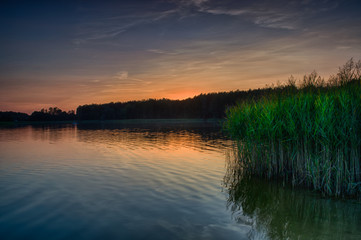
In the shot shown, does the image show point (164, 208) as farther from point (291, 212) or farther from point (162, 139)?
point (162, 139)

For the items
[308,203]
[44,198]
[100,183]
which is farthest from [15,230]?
[308,203]

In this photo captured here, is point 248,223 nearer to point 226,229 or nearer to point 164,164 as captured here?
point 226,229

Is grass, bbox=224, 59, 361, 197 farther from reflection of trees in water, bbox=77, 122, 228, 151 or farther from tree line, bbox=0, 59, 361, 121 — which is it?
tree line, bbox=0, 59, 361, 121

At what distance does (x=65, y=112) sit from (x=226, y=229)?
6784 inches

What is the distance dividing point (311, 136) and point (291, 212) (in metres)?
3.35

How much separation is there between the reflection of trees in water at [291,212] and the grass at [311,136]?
854 mm

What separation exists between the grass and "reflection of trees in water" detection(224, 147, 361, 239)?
85 cm

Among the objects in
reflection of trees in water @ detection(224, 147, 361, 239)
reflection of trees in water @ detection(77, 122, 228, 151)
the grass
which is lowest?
reflection of trees in water @ detection(224, 147, 361, 239)

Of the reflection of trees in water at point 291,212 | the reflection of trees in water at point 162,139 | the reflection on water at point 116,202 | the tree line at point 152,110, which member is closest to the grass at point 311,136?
the reflection of trees in water at point 291,212

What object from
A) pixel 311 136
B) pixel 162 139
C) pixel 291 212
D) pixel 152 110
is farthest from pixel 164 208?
pixel 152 110

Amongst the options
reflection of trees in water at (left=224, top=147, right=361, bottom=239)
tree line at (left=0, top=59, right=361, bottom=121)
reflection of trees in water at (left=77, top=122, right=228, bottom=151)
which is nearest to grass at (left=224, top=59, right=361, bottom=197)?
reflection of trees in water at (left=224, top=147, right=361, bottom=239)

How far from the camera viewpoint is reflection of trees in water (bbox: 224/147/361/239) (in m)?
6.73

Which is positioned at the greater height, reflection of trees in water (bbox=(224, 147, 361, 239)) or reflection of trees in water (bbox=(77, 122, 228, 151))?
reflection of trees in water (bbox=(77, 122, 228, 151))

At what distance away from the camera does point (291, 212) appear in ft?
26.8
